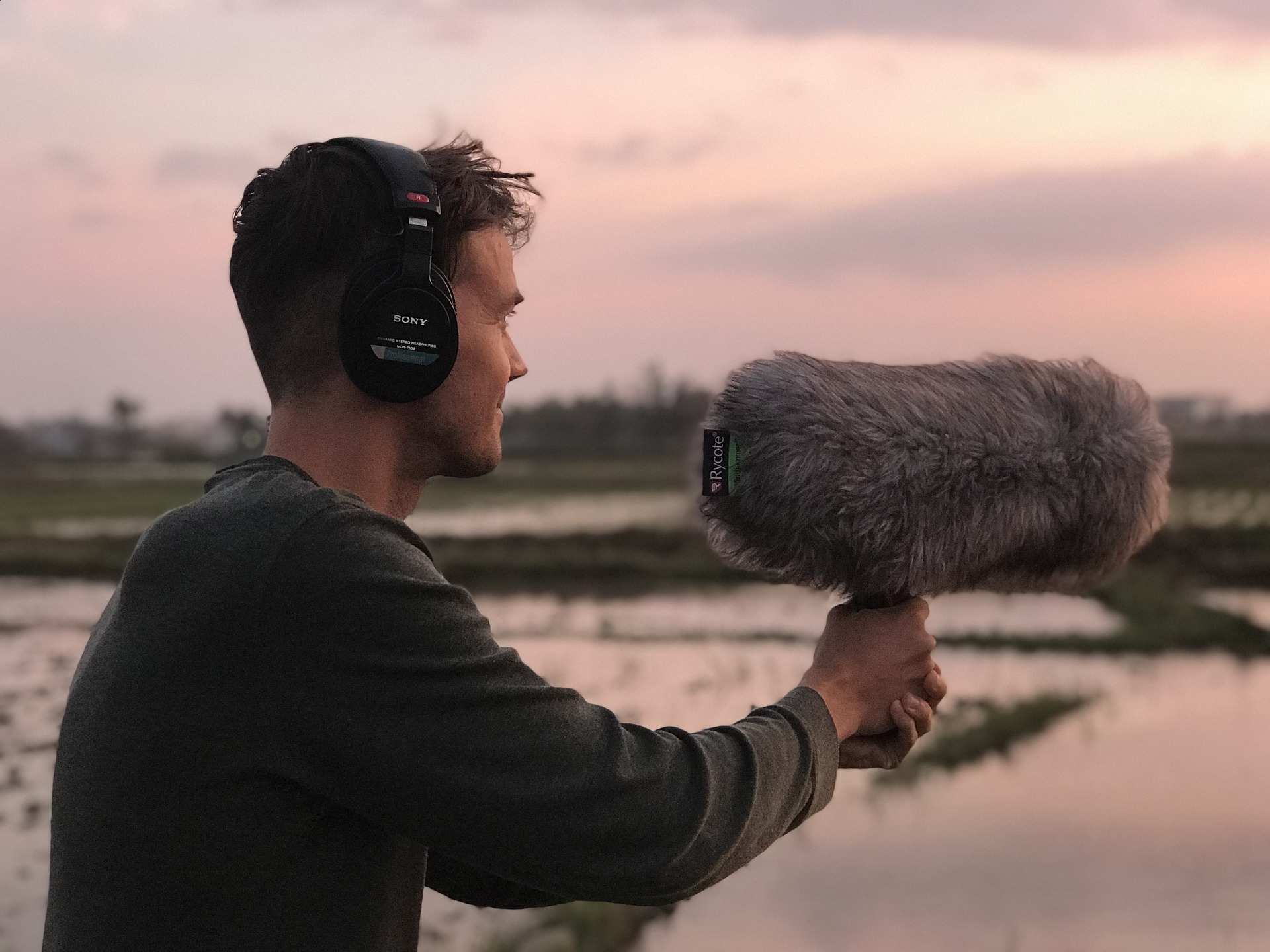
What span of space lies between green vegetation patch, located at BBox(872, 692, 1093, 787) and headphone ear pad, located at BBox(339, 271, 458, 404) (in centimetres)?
806

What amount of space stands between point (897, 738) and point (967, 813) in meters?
7.65

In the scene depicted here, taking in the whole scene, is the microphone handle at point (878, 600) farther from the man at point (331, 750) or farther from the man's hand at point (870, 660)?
the man at point (331, 750)

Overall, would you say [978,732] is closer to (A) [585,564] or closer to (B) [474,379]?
(B) [474,379]

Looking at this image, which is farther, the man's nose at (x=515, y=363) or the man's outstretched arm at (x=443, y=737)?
the man's nose at (x=515, y=363)

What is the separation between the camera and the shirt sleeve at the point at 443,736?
4.01 feet

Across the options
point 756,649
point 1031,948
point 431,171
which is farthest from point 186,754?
point 756,649

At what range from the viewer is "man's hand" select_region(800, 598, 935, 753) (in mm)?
1564

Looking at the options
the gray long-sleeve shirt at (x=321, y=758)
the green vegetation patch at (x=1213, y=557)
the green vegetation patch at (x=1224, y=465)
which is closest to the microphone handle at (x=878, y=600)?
the gray long-sleeve shirt at (x=321, y=758)

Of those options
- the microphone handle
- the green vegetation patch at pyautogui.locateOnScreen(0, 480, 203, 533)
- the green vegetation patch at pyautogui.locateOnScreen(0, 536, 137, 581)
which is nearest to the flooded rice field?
the green vegetation patch at pyautogui.locateOnScreen(0, 536, 137, 581)

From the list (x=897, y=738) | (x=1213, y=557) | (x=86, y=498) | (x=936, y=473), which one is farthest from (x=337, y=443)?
(x=86, y=498)

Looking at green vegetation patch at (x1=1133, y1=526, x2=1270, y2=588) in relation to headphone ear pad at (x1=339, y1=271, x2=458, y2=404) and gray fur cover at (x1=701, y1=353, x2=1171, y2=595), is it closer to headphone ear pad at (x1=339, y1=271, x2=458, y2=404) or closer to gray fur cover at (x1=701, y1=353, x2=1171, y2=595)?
gray fur cover at (x1=701, y1=353, x2=1171, y2=595)

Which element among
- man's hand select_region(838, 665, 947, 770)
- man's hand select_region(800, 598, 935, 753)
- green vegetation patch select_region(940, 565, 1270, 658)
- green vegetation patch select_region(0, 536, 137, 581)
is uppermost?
man's hand select_region(800, 598, 935, 753)

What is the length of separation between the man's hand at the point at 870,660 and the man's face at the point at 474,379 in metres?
0.51

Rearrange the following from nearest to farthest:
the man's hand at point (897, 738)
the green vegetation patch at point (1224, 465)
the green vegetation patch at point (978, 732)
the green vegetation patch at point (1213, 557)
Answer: the man's hand at point (897, 738)
the green vegetation patch at point (978, 732)
the green vegetation patch at point (1213, 557)
the green vegetation patch at point (1224, 465)
